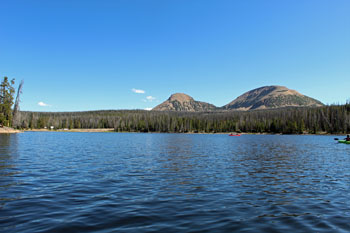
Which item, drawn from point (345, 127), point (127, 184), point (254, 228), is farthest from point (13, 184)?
point (345, 127)

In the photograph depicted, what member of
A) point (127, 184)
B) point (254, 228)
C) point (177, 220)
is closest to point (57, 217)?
point (177, 220)

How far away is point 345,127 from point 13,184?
772ft

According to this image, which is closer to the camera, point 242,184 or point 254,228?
point 254,228

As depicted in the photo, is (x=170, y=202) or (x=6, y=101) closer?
(x=170, y=202)

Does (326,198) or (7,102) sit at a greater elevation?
(7,102)

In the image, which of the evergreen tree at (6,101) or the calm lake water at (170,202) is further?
the evergreen tree at (6,101)

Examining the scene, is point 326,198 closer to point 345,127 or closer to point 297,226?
point 297,226

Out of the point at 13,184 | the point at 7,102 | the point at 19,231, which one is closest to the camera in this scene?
the point at 19,231

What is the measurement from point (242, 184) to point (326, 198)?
19.4 ft

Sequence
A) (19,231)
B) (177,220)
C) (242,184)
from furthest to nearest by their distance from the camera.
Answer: (242,184)
(177,220)
(19,231)

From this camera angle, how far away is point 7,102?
117m

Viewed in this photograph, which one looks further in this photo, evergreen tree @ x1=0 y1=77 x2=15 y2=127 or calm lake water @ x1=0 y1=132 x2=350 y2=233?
evergreen tree @ x1=0 y1=77 x2=15 y2=127

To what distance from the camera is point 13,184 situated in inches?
722

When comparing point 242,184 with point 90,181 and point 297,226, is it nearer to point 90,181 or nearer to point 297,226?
point 297,226
